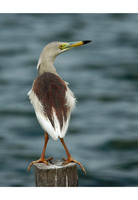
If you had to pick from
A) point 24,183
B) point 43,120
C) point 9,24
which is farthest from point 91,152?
point 9,24

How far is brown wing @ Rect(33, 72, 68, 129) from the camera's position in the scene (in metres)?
6.20

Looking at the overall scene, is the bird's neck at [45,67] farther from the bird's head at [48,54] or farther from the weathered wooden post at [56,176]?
the weathered wooden post at [56,176]

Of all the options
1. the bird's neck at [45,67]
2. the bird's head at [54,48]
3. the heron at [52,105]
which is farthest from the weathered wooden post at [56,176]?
the bird's head at [54,48]

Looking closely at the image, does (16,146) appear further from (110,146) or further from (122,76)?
(122,76)

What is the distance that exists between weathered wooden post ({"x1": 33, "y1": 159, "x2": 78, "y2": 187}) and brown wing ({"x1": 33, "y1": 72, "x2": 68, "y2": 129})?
1.85 ft

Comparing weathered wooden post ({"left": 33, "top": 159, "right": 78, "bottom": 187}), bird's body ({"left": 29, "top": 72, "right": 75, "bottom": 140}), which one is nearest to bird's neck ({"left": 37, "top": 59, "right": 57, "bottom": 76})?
bird's body ({"left": 29, "top": 72, "right": 75, "bottom": 140})

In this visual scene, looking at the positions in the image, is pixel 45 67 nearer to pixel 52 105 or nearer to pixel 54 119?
pixel 52 105

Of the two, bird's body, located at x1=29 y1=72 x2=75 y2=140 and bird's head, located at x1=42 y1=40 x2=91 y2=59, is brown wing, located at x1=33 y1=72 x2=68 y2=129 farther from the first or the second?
bird's head, located at x1=42 y1=40 x2=91 y2=59

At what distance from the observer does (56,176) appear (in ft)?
19.5

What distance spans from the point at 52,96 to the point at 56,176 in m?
1.09

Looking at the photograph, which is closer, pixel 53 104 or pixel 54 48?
pixel 53 104

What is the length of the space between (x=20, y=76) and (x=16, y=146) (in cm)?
465

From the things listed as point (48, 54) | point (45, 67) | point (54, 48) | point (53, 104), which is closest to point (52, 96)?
point (53, 104)

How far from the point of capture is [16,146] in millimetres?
15047
